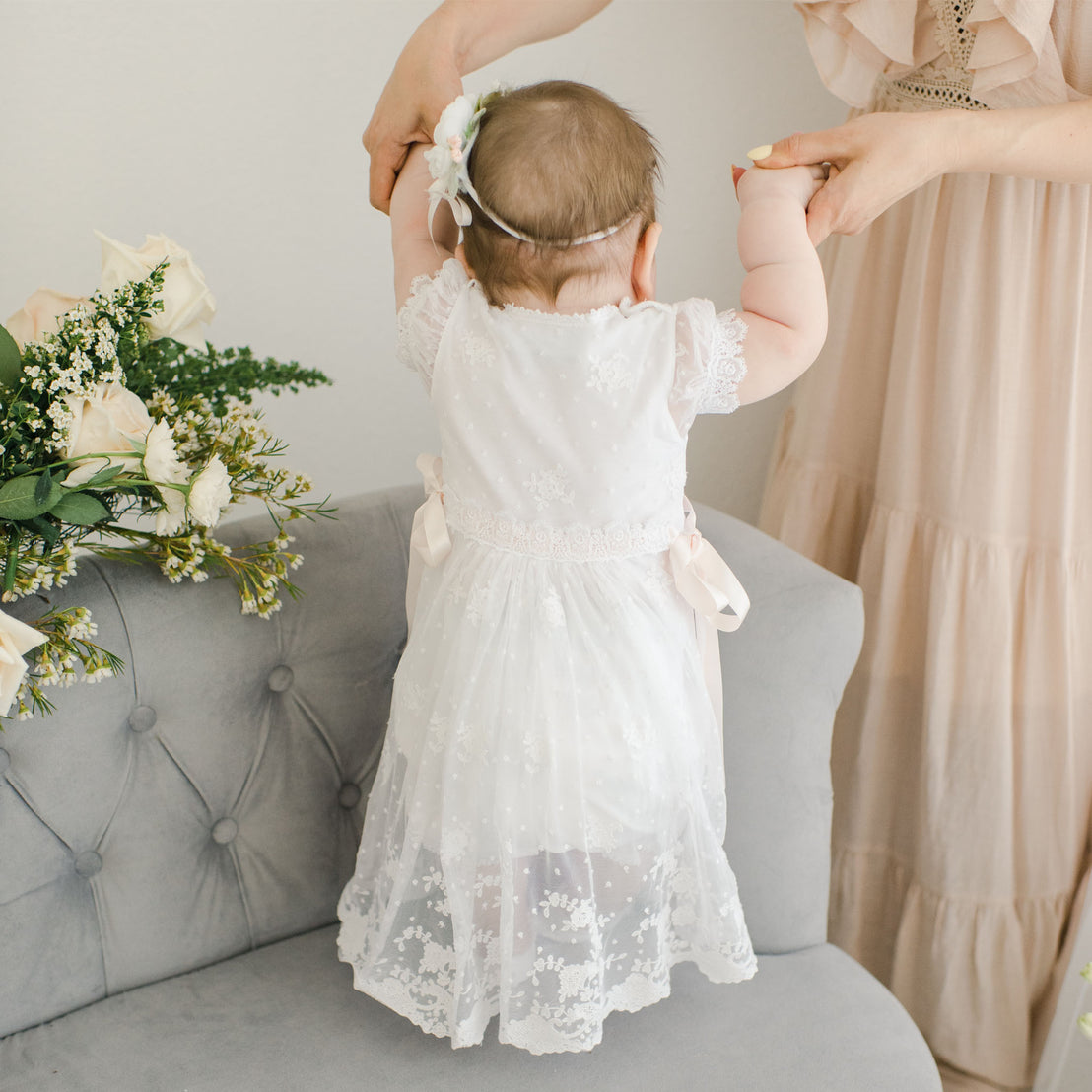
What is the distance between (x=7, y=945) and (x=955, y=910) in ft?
3.86

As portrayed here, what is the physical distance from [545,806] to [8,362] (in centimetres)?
67

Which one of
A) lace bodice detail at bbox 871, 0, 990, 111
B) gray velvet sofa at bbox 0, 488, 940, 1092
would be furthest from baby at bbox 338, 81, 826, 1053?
lace bodice detail at bbox 871, 0, 990, 111

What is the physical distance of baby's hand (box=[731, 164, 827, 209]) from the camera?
938 mm

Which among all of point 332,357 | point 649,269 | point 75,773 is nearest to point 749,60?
point 332,357

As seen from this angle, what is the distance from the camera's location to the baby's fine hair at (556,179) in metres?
0.80

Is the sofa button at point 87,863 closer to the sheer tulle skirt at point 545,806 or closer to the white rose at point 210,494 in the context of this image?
the sheer tulle skirt at point 545,806

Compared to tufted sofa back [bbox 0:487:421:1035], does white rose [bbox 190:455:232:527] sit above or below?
above

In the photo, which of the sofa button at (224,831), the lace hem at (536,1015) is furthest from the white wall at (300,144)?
the lace hem at (536,1015)

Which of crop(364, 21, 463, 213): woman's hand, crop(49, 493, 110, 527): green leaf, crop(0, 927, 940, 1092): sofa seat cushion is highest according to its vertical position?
crop(364, 21, 463, 213): woman's hand

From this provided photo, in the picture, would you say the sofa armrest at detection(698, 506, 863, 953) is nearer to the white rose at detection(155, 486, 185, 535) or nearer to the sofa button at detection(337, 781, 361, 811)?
the sofa button at detection(337, 781, 361, 811)

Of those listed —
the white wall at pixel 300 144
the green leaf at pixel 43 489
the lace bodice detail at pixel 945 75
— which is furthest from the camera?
the white wall at pixel 300 144

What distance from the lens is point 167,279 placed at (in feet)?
3.39

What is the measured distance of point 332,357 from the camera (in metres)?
1.64

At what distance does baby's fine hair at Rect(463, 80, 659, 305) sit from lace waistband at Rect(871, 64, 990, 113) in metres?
0.51
